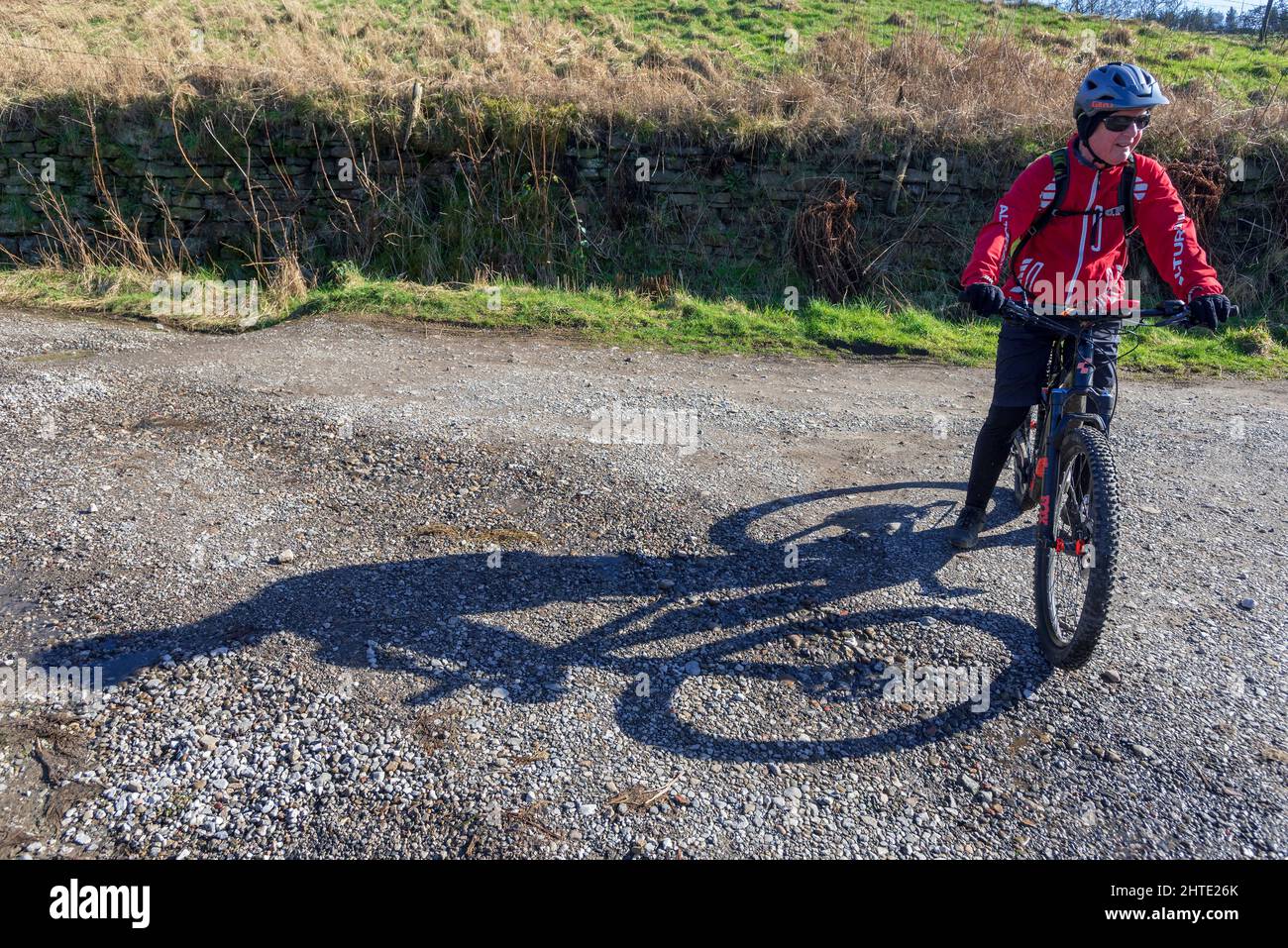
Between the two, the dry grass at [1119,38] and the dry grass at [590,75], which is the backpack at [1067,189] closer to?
the dry grass at [590,75]

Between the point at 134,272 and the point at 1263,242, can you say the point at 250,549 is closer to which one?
the point at 134,272

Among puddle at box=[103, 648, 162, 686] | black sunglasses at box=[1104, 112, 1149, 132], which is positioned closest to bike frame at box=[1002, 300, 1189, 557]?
black sunglasses at box=[1104, 112, 1149, 132]

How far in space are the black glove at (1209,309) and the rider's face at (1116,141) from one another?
2.52ft

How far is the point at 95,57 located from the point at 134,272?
5677 mm

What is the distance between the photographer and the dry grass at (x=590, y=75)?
1203cm

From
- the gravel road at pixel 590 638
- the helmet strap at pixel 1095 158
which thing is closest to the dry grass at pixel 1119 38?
the gravel road at pixel 590 638

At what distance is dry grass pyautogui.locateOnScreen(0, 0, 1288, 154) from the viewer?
1203 centimetres

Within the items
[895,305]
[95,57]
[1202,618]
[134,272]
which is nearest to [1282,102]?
[895,305]

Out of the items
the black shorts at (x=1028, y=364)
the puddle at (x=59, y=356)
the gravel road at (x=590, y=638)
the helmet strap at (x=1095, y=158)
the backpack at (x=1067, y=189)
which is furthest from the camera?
the puddle at (x=59, y=356)

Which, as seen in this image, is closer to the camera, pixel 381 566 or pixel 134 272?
pixel 381 566

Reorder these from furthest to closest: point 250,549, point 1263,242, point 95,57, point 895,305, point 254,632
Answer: point 95,57 → point 1263,242 → point 895,305 → point 250,549 → point 254,632

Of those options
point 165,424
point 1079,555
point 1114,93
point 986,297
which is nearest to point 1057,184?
point 1114,93

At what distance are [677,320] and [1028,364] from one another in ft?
18.7

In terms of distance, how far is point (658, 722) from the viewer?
346 centimetres
